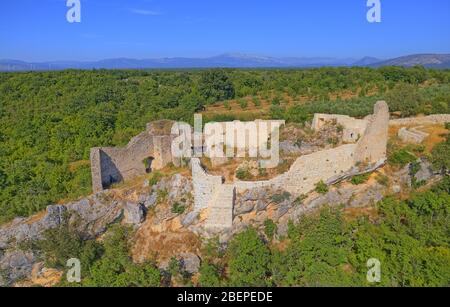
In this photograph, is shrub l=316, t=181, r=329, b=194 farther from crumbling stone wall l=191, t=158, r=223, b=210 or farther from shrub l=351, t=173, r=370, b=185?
crumbling stone wall l=191, t=158, r=223, b=210

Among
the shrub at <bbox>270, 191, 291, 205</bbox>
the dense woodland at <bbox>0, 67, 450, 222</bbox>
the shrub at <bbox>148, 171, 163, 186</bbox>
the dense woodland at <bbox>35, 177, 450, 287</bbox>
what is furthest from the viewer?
the dense woodland at <bbox>0, 67, 450, 222</bbox>

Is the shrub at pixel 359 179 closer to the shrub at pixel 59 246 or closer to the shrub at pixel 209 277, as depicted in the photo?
the shrub at pixel 209 277

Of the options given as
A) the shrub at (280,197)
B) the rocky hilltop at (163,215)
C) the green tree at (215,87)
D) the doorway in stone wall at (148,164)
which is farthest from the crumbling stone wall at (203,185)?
the green tree at (215,87)

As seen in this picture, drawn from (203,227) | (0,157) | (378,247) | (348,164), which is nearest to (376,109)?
(348,164)

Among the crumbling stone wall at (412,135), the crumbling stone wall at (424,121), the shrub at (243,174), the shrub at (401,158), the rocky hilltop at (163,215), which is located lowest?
the rocky hilltop at (163,215)

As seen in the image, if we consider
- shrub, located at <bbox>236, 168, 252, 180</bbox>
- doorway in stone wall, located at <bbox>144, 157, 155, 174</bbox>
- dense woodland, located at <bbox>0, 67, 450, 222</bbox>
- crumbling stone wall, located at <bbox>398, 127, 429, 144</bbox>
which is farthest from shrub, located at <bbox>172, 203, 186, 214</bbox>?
crumbling stone wall, located at <bbox>398, 127, 429, 144</bbox>

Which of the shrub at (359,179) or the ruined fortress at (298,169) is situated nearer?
the ruined fortress at (298,169)

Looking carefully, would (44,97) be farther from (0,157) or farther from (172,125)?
(172,125)
